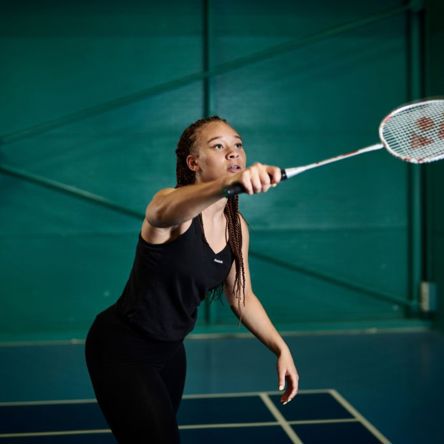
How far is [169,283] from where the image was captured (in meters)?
2.50

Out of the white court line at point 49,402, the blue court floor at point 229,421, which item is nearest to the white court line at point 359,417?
the blue court floor at point 229,421

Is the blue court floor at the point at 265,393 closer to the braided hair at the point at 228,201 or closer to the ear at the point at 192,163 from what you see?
the braided hair at the point at 228,201

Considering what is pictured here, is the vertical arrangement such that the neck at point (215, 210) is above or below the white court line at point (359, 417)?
above

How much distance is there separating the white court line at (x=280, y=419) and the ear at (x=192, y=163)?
1.87m

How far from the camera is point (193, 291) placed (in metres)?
2.55

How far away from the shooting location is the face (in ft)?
8.37

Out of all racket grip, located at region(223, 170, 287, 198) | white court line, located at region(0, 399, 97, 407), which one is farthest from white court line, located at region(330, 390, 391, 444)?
racket grip, located at region(223, 170, 287, 198)

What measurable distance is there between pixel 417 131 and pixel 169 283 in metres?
1.25

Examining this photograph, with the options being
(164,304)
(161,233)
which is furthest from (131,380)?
(161,233)

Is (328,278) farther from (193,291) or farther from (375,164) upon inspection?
(193,291)

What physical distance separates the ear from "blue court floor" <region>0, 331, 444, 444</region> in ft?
5.98

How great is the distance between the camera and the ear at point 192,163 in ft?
8.72

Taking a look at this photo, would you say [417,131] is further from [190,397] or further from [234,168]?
[190,397]

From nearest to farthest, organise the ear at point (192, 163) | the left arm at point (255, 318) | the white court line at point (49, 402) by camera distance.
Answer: the ear at point (192, 163) → the left arm at point (255, 318) → the white court line at point (49, 402)
